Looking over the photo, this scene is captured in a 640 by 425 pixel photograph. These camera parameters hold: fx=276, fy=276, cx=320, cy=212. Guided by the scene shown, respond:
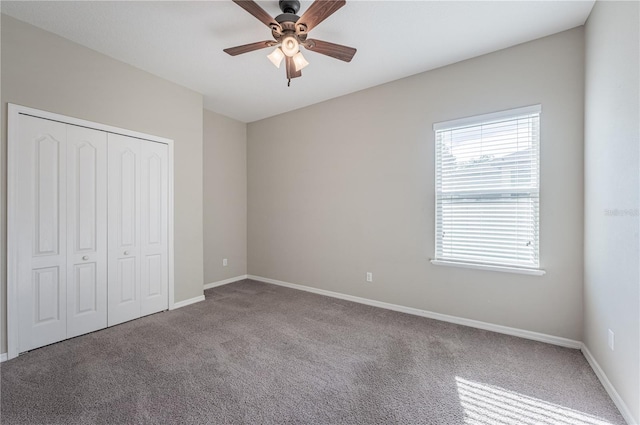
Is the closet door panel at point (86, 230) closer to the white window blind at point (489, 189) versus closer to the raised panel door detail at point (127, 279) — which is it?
the raised panel door detail at point (127, 279)

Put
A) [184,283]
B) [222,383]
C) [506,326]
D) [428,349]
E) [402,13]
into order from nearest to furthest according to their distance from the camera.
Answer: [222,383], [402,13], [428,349], [506,326], [184,283]

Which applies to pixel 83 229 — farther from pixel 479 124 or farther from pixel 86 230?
pixel 479 124

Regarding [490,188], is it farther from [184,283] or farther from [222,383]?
[184,283]

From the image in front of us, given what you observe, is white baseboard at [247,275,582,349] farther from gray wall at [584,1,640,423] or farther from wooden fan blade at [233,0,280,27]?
wooden fan blade at [233,0,280,27]

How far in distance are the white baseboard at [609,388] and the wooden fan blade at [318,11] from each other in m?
3.05

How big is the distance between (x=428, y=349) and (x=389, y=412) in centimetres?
97

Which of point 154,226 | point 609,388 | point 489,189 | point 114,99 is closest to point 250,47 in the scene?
point 114,99

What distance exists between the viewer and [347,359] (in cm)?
235

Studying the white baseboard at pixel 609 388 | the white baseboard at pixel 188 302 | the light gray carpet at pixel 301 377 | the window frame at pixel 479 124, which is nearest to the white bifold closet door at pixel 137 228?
the white baseboard at pixel 188 302

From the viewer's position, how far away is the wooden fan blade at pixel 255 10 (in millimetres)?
1817

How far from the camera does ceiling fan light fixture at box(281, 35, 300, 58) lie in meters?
2.14

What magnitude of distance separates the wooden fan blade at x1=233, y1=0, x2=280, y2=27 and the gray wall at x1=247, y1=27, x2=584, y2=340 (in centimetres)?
194

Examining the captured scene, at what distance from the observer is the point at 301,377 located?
2102mm

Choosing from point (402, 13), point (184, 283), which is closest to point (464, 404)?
point (402, 13)
